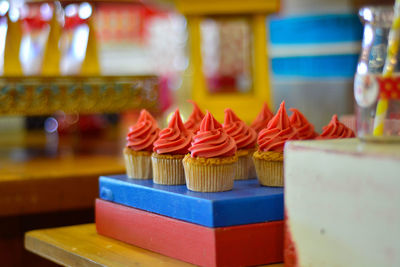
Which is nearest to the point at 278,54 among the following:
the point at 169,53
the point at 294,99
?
the point at 294,99

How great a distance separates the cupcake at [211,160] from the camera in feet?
3.75

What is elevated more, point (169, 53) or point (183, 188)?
point (169, 53)

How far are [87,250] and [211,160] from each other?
292 mm

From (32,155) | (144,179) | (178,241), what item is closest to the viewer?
(178,241)

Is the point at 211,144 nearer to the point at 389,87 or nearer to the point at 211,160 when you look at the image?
the point at 211,160

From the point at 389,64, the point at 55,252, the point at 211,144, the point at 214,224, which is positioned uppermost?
the point at 389,64

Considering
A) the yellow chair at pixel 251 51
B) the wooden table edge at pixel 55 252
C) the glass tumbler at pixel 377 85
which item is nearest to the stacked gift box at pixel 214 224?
A: the wooden table edge at pixel 55 252

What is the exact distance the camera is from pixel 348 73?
12.5 ft

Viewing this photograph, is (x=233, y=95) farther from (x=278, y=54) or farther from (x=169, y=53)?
(x=169, y=53)

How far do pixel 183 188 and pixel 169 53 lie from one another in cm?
500

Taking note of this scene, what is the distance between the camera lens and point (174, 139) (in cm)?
127

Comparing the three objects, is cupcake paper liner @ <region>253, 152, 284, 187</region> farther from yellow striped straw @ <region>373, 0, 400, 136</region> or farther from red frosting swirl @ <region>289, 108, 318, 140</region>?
yellow striped straw @ <region>373, 0, 400, 136</region>

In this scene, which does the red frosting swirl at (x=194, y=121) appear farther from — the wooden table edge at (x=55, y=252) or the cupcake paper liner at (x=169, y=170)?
the wooden table edge at (x=55, y=252)

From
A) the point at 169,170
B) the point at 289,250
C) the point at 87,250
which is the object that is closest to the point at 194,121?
the point at 169,170
